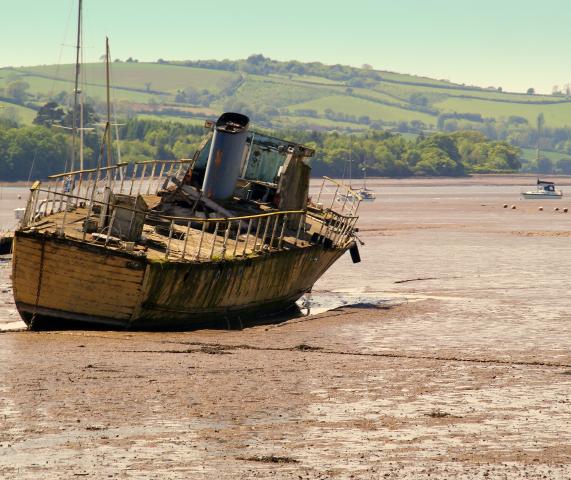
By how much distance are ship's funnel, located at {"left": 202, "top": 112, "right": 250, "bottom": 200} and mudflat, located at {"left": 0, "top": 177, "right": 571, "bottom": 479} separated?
463 centimetres

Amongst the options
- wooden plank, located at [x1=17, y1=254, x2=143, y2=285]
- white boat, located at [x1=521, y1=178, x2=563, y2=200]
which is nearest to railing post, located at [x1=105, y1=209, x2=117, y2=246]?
wooden plank, located at [x1=17, y1=254, x2=143, y2=285]

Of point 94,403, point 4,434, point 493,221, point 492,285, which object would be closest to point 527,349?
point 94,403

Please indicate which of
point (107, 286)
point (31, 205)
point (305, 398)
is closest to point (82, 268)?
point (107, 286)

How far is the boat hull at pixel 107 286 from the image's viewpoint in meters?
26.4

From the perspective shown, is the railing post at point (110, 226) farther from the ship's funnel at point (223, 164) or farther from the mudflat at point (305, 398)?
the ship's funnel at point (223, 164)

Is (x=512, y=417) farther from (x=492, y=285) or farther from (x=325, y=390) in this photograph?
(x=492, y=285)

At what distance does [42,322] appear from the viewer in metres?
27.6

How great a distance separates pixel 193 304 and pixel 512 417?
39.1 ft

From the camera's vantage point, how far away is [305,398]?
65.7ft

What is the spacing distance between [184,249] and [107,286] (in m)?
2.10

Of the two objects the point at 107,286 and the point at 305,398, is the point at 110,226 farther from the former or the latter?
the point at 305,398

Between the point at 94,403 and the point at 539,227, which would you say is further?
the point at 539,227

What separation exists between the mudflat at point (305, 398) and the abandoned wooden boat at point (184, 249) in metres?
0.81

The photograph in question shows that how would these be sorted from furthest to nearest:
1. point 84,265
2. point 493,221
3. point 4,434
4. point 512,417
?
point 493,221 < point 84,265 < point 512,417 < point 4,434
